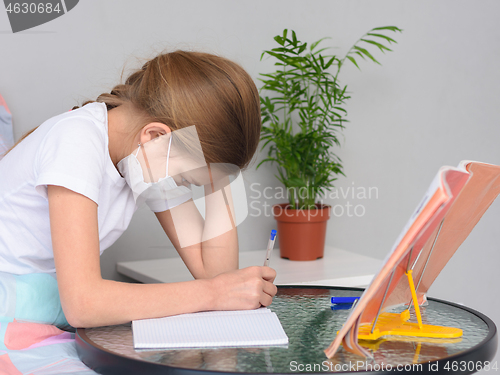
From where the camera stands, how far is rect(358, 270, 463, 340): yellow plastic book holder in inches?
25.5

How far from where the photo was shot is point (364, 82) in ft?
6.70

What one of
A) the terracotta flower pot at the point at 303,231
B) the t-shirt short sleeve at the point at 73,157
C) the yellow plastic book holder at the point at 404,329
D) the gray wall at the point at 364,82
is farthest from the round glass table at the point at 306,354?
the gray wall at the point at 364,82

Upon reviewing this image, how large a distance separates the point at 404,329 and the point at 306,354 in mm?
162

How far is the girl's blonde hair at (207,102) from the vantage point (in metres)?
0.85

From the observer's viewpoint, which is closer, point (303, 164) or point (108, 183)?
point (108, 183)

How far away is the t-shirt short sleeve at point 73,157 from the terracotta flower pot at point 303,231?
3.07ft

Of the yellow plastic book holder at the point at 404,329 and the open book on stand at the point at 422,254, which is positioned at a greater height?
the open book on stand at the point at 422,254

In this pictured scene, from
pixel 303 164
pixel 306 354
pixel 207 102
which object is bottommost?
pixel 303 164

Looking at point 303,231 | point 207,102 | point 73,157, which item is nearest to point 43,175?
point 73,157

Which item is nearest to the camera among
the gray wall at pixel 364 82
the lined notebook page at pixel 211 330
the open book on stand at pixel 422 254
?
the open book on stand at pixel 422 254

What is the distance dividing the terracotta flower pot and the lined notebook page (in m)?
0.91

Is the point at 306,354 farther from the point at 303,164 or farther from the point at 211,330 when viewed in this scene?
the point at 303,164

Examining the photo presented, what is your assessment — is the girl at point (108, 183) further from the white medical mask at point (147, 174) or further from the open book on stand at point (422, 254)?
the open book on stand at point (422, 254)

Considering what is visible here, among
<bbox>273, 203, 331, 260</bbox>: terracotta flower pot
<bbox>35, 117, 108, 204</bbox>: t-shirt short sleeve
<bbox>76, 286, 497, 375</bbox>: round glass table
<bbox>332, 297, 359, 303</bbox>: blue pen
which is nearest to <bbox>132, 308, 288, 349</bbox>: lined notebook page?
<bbox>76, 286, 497, 375</bbox>: round glass table
